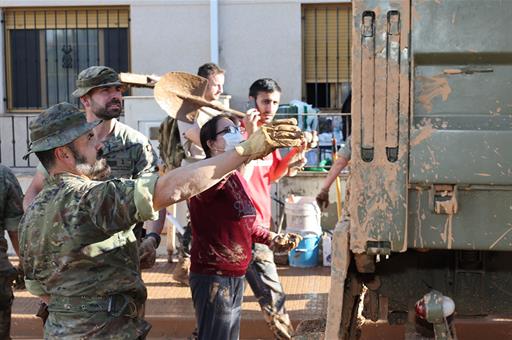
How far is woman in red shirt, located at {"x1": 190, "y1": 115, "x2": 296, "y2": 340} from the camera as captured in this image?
4582mm

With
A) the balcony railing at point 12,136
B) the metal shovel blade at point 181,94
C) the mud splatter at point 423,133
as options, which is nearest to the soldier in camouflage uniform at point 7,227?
the metal shovel blade at point 181,94

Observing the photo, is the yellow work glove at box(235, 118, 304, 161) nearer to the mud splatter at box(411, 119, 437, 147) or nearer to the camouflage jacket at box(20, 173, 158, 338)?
the camouflage jacket at box(20, 173, 158, 338)

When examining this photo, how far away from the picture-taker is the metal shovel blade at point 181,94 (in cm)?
585

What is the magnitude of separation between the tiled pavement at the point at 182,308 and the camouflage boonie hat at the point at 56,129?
330 cm

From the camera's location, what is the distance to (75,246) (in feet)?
11.8

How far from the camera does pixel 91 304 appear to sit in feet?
12.1

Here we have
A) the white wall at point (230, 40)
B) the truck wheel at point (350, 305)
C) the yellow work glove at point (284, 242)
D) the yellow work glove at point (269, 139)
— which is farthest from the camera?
the white wall at point (230, 40)

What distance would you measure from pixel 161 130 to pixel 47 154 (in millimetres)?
3718

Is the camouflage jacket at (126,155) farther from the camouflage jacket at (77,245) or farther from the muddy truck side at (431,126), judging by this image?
the muddy truck side at (431,126)

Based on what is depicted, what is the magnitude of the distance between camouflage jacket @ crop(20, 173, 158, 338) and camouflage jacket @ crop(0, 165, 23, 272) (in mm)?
1407

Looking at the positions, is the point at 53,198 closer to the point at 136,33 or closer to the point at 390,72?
the point at 390,72

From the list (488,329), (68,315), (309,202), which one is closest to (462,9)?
(68,315)

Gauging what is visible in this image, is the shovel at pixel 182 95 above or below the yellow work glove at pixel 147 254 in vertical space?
above

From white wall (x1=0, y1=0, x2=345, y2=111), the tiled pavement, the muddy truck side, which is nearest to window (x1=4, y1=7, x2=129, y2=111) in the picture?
white wall (x1=0, y1=0, x2=345, y2=111)
